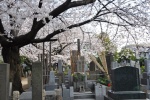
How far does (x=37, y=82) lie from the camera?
7555mm

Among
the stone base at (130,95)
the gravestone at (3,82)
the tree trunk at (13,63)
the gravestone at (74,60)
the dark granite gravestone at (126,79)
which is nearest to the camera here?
the gravestone at (3,82)

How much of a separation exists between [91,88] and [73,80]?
1.34 m

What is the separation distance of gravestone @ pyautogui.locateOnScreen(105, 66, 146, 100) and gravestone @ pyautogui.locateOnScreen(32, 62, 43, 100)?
3.05m

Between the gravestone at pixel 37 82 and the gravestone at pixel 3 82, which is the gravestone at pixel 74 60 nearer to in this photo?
the gravestone at pixel 37 82

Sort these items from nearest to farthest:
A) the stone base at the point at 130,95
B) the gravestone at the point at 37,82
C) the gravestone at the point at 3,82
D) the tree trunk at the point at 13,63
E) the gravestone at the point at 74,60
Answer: the gravestone at the point at 3,82 < the gravestone at the point at 37,82 < the stone base at the point at 130,95 < the tree trunk at the point at 13,63 < the gravestone at the point at 74,60

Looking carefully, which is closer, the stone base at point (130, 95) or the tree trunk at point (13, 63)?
the stone base at point (130, 95)

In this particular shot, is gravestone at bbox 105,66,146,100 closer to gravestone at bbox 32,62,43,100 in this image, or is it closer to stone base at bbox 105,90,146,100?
stone base at bbox 105,90,146,100

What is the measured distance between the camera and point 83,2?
28.9 ft

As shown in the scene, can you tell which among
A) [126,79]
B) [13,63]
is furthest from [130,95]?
[13,63]

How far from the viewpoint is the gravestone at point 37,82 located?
7.50 metres

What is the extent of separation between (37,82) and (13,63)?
5.20m

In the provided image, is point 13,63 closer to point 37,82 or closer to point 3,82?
point 37,82

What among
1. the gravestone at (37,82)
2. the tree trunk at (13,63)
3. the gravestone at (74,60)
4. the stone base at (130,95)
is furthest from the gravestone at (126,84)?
the gravestone at (74,60)

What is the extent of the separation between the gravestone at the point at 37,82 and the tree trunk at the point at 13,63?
4759mm
